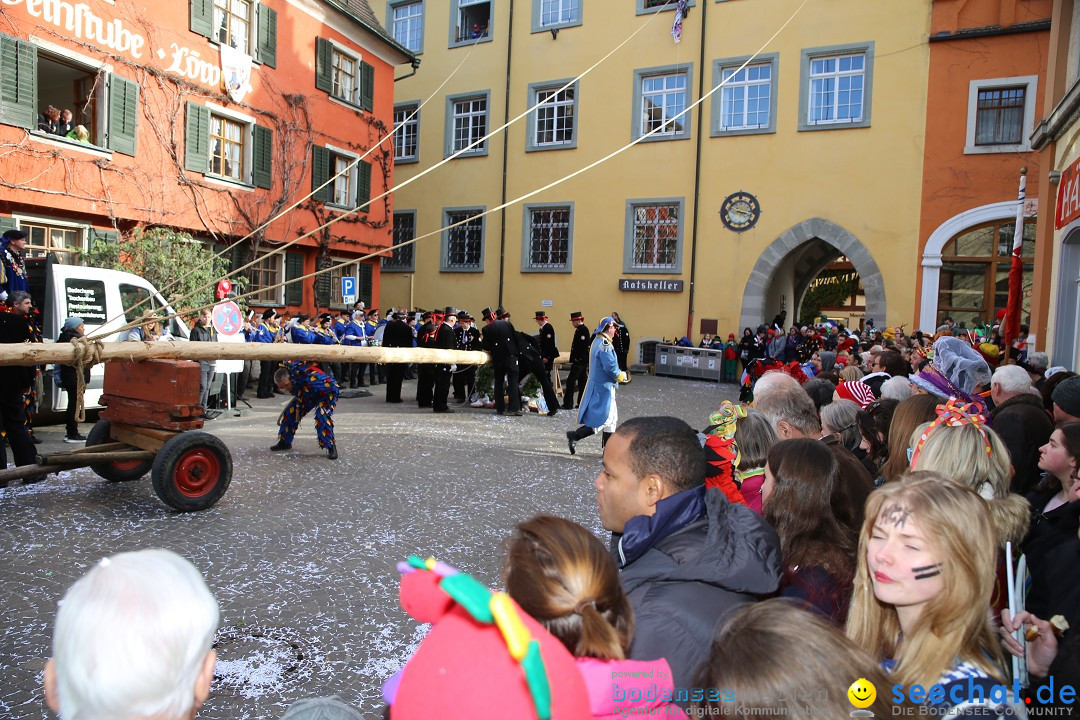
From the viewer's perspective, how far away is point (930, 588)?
1823 mm

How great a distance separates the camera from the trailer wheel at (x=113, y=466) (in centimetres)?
698

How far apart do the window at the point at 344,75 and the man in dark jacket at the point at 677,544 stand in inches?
824

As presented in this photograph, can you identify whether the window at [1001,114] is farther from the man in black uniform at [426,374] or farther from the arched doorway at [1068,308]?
the man in black uniform at [426,374]

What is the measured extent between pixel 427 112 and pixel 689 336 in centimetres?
1292

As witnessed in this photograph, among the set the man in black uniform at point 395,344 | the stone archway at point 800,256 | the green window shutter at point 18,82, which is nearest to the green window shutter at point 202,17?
the green window shutter at point 18,82

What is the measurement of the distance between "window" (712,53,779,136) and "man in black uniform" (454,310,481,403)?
11.7m

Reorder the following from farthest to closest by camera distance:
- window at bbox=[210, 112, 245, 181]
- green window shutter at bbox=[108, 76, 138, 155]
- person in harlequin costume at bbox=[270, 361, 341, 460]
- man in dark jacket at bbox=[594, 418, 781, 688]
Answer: window at bbox=[210, 112, 245, 181] → green window shutter at bbox=[108, 76, 138, 155] → person in harlequin costume at bbox=[270, 361, 341, 460] → man in dark jacket at bbox=[594, 418, 781, 688]

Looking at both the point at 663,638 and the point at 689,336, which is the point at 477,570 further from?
the point at 689,336

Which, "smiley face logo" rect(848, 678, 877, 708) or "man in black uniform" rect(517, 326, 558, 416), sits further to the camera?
"man in black uniform" rect(517, 326, 558, 416)

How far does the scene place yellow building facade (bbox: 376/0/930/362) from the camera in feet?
68.6

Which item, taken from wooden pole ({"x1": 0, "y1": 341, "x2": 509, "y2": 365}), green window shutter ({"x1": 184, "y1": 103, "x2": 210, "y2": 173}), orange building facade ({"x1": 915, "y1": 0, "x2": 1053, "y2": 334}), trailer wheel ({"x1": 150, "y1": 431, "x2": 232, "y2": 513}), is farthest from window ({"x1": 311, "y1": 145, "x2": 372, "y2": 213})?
orange building facade ({"x1": 915, "y1": 0, "x2": 1053, "y2": 334})

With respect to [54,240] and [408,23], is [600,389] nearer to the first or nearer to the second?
[54,240]

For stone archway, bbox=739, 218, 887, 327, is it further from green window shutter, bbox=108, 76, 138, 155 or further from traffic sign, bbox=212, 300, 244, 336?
green window shutter, bbox=108, 76, 138, 155

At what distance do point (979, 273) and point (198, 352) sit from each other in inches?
790
